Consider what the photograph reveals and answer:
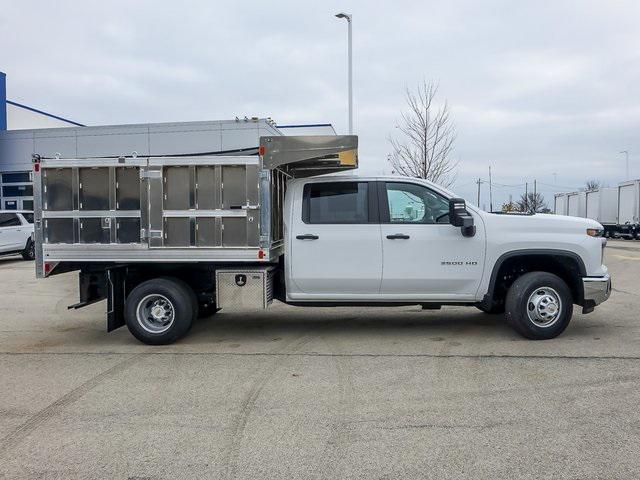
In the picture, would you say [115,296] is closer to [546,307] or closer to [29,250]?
[546,307]

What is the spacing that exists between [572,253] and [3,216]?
17.6 m

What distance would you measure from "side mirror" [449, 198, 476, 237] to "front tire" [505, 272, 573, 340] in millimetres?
967

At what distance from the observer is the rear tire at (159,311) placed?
22.8 ft

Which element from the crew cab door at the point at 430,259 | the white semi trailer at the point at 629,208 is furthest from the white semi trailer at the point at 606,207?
the crew cab door at the point at 430,259

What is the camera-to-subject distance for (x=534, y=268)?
723 centimetres

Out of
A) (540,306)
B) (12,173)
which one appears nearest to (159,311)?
(540,306)

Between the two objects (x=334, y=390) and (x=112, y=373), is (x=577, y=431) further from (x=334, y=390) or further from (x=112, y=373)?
(x=112, y=373)

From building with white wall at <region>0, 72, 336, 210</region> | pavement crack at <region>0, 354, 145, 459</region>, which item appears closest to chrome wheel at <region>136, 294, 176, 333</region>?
pavement crack at <region>0, 354, 145, 459</region>

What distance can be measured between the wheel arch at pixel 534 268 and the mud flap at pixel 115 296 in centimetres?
445

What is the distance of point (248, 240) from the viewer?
6.74 metres

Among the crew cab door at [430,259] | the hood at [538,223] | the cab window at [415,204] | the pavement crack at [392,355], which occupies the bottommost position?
the pavement crack at [392,355]

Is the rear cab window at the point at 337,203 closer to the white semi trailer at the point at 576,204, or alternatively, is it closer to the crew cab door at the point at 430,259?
the crew cab door at the point at 430,259

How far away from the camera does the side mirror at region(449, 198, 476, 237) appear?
671 centimetres

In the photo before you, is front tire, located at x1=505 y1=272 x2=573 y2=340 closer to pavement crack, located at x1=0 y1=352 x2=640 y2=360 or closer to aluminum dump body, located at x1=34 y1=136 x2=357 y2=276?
pavement crack, located at x1=0 y1=352 x2=640 y2=360
